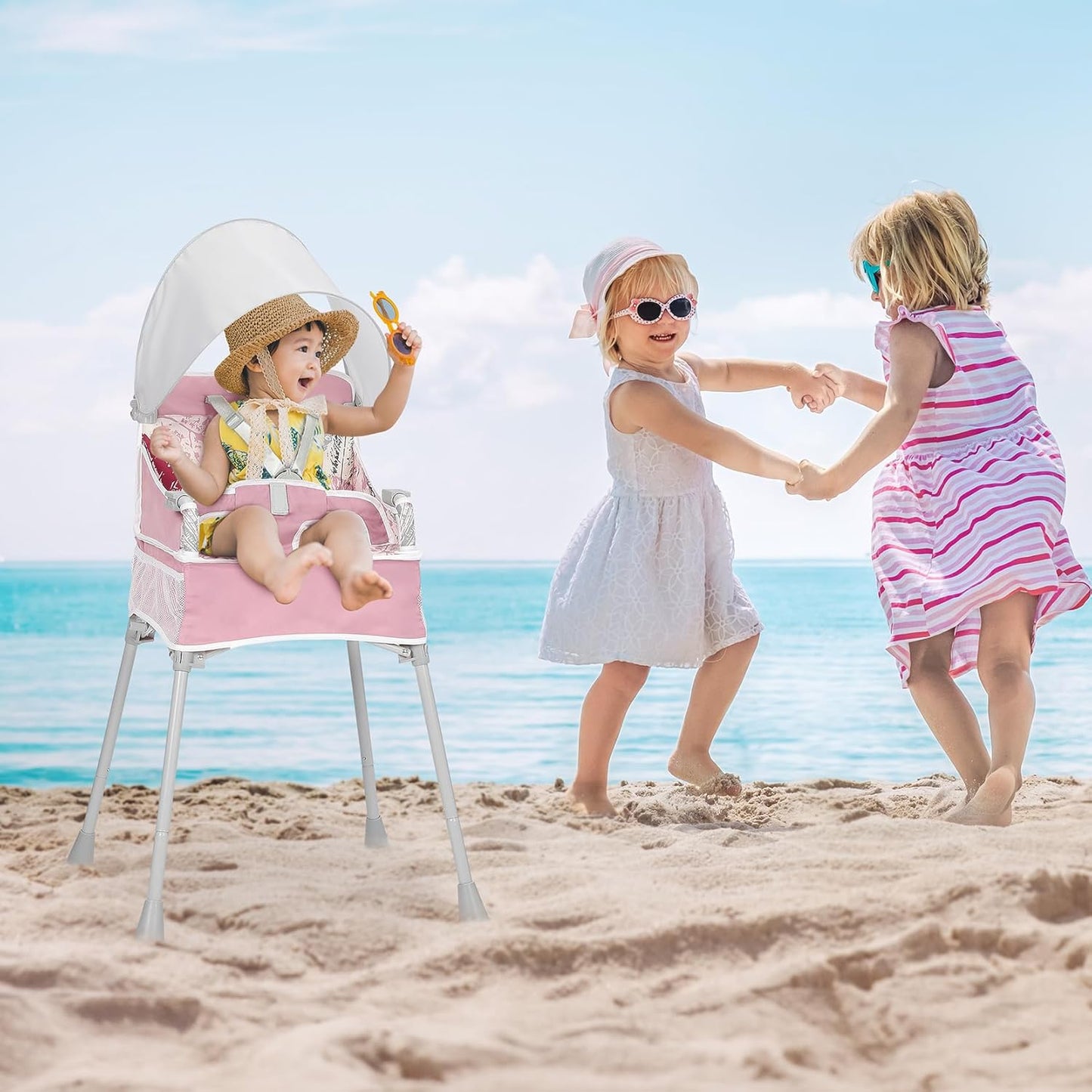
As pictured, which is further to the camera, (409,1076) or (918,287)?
(918,287)

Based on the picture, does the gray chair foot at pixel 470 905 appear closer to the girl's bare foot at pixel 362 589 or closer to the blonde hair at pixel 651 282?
the girl's bare foot at pixel 362 589

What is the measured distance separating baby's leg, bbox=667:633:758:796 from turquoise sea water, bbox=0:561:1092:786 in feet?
6.31

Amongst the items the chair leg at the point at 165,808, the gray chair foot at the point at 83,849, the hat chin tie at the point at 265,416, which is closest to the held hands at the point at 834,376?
the hat chin tie at the point at 265,416

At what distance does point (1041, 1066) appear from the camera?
1722 millimetres

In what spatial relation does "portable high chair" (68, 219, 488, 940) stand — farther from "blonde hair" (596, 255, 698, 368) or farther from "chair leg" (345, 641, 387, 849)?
"blonde hair" (596, 255, 698, 368)

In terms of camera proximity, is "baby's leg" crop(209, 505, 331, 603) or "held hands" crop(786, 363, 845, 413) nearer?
"baby's leg" crop(209, 505, 331, 603)

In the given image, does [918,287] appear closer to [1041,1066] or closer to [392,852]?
[392,852]

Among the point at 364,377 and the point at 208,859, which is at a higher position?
the point at 364,377

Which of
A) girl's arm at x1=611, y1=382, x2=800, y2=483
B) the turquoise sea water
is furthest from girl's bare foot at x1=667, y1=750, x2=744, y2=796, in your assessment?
the turquoise sea water

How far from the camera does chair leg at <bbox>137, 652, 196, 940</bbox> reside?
93.9 inches

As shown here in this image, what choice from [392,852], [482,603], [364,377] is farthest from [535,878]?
[482,603]

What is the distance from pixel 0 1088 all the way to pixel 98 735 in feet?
22.3

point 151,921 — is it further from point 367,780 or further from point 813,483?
point 813,483

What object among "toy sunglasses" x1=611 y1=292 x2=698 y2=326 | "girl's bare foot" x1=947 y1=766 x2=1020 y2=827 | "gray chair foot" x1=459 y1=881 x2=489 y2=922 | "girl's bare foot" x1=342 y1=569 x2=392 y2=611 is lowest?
"gray chair foot" x1=459 y1=881 x2=489 y2=922
